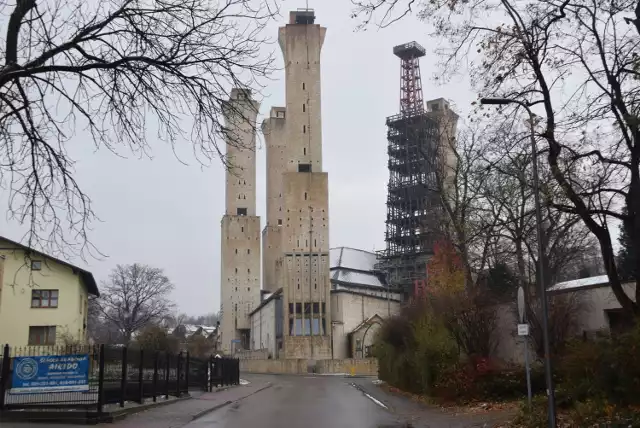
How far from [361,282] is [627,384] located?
97340 mm

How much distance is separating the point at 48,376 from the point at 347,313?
77083mm

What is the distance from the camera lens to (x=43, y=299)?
50.2m

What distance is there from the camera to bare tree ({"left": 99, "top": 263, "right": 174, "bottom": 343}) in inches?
3233

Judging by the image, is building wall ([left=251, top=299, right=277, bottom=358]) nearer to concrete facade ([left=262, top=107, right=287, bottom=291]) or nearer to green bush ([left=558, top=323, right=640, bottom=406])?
concrete facade ([left=262, top=107, right=287, bottom=291])

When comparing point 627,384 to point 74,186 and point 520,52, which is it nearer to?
point 520,52

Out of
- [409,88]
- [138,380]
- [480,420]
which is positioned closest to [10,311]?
[138,380]

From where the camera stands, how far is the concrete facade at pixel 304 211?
290 feet

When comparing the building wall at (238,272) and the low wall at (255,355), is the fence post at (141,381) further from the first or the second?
the building wall at (238,272)

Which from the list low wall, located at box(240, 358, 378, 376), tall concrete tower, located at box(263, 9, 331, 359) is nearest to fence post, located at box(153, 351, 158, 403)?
low wall, located at box(240, 358, 378, 376)

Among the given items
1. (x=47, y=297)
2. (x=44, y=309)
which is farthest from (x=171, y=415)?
(x=47, y=297)

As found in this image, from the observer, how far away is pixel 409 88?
10938cm

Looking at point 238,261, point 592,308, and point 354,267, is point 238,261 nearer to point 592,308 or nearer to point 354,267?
point 354,267

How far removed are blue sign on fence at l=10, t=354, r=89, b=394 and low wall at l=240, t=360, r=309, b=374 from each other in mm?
66333

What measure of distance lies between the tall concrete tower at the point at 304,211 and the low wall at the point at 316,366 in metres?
2.49
